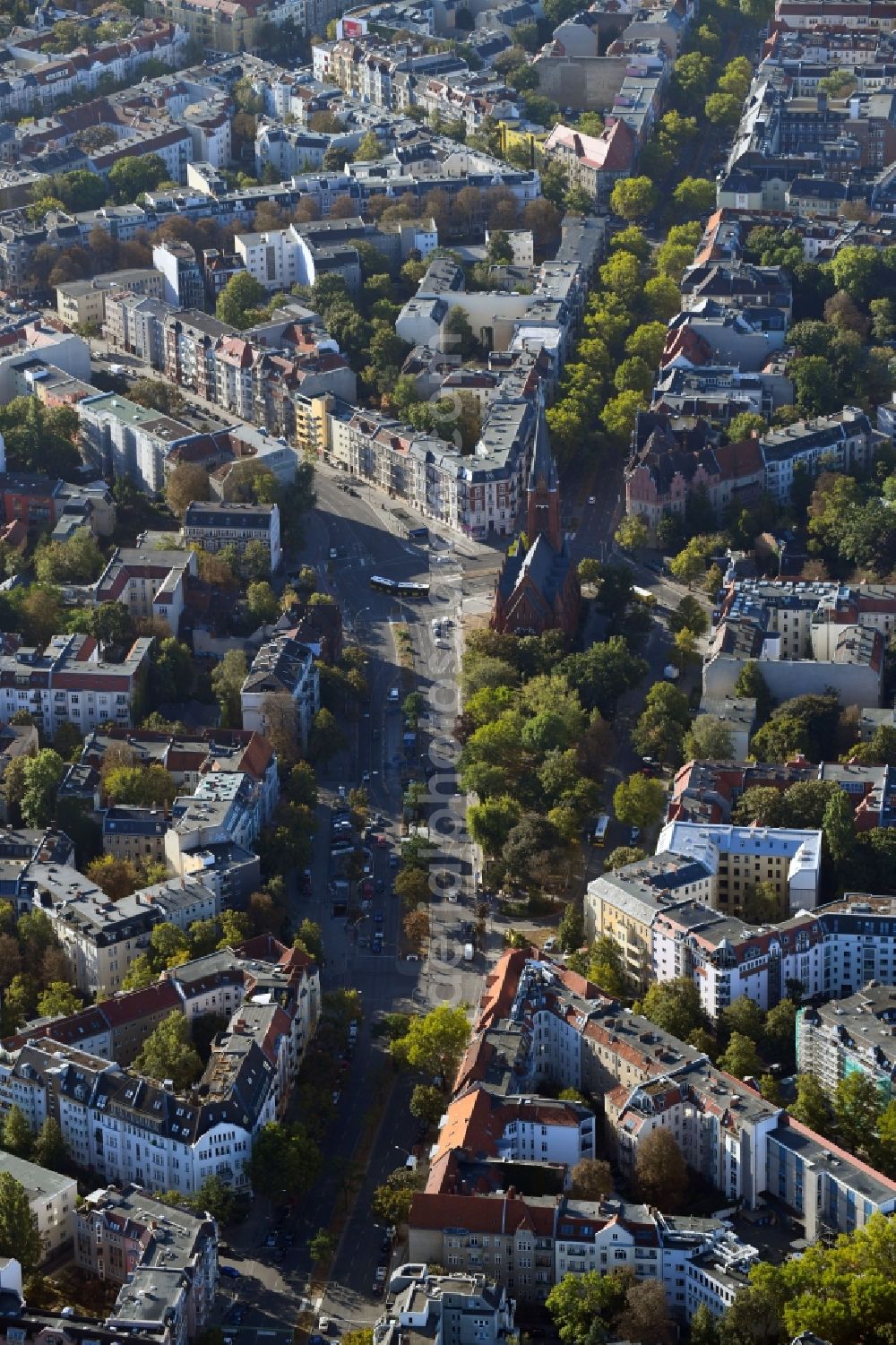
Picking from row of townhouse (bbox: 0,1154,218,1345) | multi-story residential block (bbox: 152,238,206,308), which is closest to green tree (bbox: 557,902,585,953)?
row of townhouse (bbox: 0,1154,218,1345)

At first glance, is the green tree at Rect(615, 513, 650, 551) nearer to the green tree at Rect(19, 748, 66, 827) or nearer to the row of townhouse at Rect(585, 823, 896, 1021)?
the row of townhouse at Rect(585, 823, 896, 1021)

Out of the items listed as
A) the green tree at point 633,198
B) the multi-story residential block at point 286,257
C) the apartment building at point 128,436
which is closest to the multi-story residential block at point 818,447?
the apartment building at point 128,436

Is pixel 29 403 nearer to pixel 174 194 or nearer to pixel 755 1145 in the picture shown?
pixel 174 194

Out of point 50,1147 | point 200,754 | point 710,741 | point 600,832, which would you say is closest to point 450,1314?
point 50,1147

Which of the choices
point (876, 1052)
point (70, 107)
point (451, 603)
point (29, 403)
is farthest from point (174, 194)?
point (876, 1052)

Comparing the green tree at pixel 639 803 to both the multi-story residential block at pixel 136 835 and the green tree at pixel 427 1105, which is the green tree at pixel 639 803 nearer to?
the multi-story residential block at pixel 136 835

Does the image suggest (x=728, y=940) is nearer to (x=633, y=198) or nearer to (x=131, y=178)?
(x=633, y=198)
